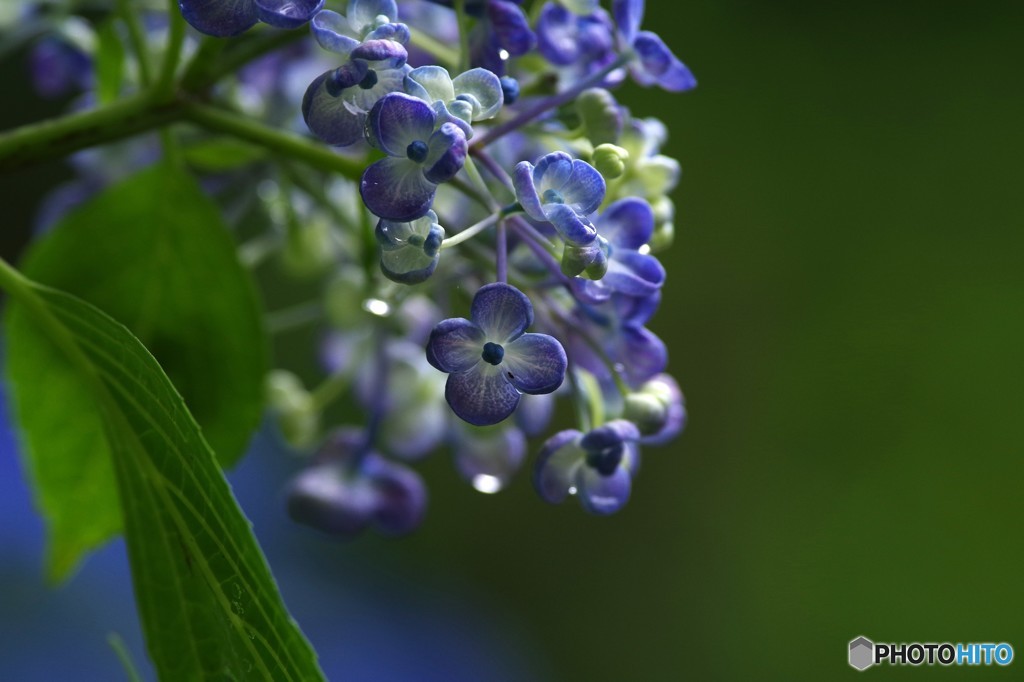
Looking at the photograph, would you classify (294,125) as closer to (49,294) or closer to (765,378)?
(49,294)

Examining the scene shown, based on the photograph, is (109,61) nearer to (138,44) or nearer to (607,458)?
(138,44)

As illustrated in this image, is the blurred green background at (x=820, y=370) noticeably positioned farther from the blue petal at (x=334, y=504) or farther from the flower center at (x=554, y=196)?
the flower center at (x=554, y=196)

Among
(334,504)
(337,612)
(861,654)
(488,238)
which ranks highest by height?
(488,238)

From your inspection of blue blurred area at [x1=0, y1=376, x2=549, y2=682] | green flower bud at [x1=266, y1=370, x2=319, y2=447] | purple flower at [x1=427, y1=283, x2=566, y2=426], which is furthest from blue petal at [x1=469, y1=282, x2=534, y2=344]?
blue blurred area at [x1=0, y1=376, x2=549, y2=682]

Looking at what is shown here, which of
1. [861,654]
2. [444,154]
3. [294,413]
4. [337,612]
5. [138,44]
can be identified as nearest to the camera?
[444,154]

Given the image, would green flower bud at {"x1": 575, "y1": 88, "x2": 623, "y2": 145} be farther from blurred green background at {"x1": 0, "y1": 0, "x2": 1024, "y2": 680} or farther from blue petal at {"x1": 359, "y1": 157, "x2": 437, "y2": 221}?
blurred green background at {"x1": 0, "y1": 0, "x2": 1024, "y2": 680}

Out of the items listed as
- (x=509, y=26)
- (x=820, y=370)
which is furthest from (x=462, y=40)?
(x=820, y=370)

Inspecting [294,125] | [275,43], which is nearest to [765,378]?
[294,125]
